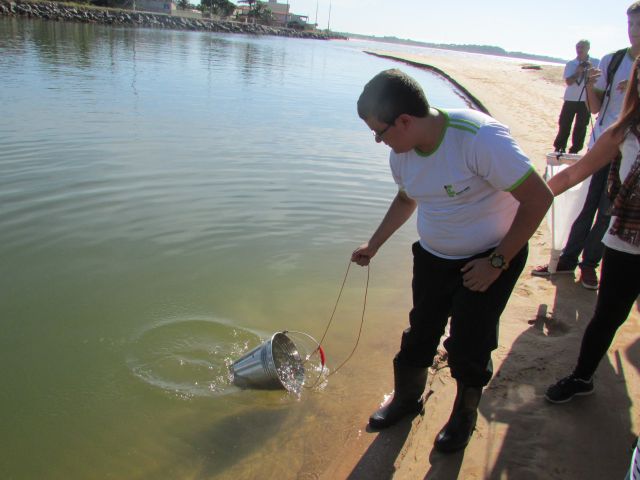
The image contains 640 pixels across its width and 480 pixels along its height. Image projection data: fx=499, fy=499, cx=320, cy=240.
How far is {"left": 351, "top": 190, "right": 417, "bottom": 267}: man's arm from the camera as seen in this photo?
112 inches

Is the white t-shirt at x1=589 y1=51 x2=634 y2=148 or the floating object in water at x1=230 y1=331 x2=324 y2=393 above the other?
the white t-shirt at x1=589 y1=51 x2=634 y2=148

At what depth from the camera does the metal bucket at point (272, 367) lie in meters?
3.27

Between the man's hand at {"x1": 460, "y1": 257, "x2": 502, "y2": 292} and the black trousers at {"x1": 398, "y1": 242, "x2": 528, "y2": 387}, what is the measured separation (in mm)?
93

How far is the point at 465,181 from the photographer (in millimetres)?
2193

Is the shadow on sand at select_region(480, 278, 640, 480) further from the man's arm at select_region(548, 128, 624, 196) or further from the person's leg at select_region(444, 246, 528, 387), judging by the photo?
the man's arm at select_region(548, 128, 624, 196)

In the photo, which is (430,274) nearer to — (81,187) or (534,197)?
(534,197)

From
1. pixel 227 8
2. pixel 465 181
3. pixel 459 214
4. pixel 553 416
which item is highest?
pixel 227 8

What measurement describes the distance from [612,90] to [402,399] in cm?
320

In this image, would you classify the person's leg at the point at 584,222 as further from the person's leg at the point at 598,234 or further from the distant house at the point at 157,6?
the distant house at the point at 157,6

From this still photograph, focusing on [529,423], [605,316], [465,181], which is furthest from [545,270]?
[465,181]

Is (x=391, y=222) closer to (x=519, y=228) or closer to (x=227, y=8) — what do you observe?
(x=519, y=228)

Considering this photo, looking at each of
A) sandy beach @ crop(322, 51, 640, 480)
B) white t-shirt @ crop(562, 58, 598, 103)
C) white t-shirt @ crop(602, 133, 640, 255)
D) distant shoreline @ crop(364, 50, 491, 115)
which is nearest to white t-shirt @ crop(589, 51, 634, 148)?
sandy beach @ crop(322, 51, 640, 480)

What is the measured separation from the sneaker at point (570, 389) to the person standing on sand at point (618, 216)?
0.40ft

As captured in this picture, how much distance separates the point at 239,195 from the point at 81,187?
219cm
